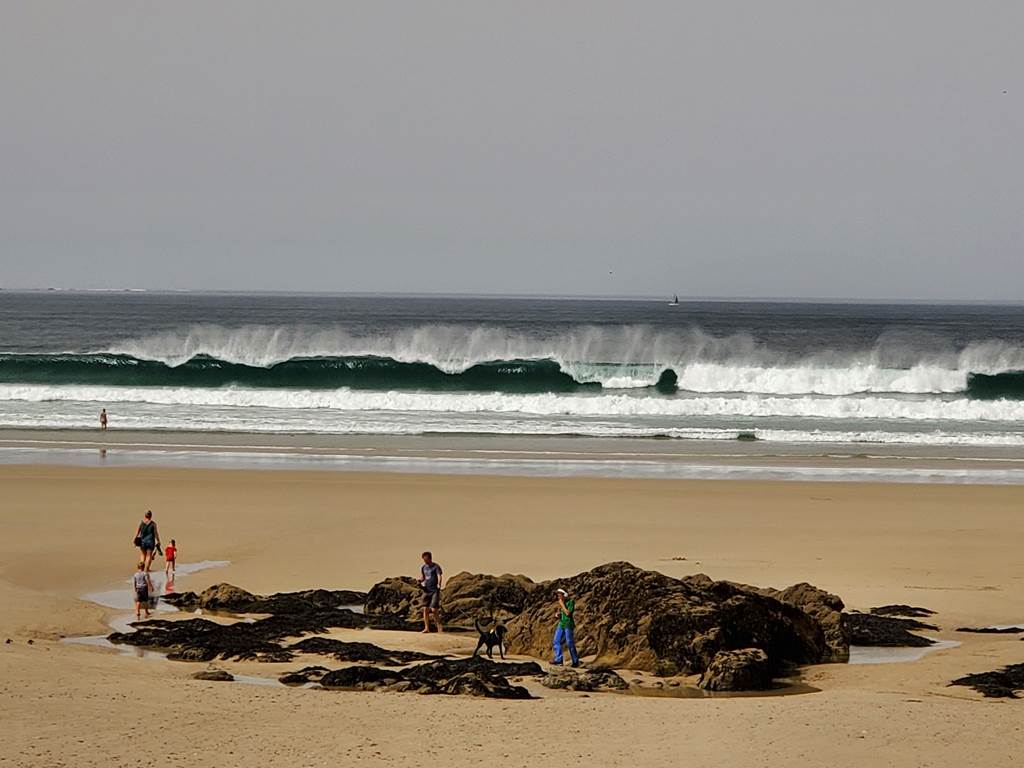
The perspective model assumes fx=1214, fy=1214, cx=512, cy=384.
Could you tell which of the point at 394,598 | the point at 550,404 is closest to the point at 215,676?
the point at 394,598

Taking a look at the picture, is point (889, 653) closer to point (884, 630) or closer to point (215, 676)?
point (884, 630)

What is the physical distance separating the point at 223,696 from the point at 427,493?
39.9ft

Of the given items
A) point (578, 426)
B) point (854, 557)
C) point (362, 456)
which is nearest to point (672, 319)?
point (578, 426)

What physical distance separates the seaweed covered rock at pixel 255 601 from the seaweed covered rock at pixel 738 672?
4514 millimetres

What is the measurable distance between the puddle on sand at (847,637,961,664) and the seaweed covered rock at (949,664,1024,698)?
3.33 feet

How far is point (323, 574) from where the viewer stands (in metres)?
14.8

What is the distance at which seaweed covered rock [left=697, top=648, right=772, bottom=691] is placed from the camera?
32.3 feet

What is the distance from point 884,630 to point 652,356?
178 feet

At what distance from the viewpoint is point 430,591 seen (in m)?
12.2

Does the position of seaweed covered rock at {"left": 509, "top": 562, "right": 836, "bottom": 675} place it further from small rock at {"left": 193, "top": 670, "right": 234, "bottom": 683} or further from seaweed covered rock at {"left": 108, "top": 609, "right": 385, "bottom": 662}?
small rock at {"left": 193, "top": 670, "right": 234, "bottom": 683}

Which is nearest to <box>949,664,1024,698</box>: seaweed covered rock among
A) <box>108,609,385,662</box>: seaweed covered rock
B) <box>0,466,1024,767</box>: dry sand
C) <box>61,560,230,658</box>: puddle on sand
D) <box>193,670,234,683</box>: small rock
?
<box>0,466,1024,767</box>: dry sand

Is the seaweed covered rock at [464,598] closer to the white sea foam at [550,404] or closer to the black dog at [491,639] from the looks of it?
the black dog at [491,639]

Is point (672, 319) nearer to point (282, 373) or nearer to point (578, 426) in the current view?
point (282, 373)

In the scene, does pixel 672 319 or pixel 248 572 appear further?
pixel 672 319
